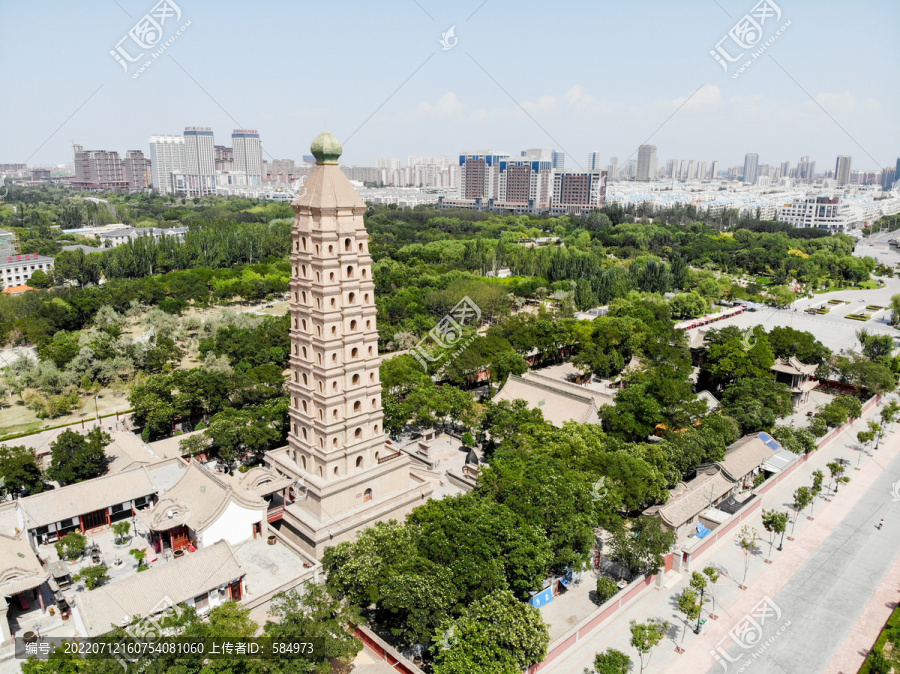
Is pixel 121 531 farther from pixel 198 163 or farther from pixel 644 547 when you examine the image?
pixel 198 163

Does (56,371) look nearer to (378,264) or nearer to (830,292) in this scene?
(378,264)

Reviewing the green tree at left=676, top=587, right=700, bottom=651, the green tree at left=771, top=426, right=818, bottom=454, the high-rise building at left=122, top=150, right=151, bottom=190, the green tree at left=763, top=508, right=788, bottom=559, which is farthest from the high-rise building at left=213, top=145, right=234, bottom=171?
the green tree at left=676, top=587, right=700, bottom=651

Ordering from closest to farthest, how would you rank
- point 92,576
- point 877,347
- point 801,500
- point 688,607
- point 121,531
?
point 688,607, point 92,576, point 121,531, point 801,500, point 877,347

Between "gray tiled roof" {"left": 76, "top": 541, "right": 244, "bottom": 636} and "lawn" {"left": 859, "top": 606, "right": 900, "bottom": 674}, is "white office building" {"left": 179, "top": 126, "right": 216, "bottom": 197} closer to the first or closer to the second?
"gray tiled roof" {"left": 76, "top": 541, "right": 244, "bottom": 636}

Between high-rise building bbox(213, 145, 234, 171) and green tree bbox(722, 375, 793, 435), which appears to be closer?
green tree bbox(722, 375, 793, 435)

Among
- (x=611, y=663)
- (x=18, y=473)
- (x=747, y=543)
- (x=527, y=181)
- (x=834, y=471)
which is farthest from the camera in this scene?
(x=527, y=181)

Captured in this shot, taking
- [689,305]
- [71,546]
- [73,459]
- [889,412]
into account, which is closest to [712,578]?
[71,546]

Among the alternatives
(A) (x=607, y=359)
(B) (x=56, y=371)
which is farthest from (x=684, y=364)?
(B) (x=56, y=371)
